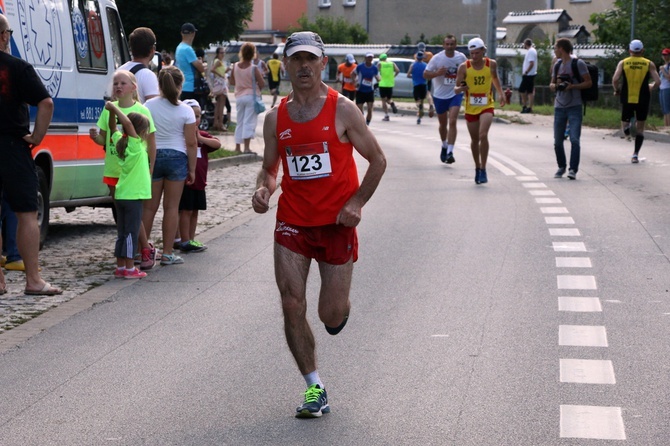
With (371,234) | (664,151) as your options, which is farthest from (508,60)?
Result: (371,234)

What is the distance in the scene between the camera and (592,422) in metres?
6.20

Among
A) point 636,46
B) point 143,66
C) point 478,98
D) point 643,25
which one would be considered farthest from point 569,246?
point 643,25

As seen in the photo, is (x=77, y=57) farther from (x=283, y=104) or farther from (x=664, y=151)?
(x=664, y=151)

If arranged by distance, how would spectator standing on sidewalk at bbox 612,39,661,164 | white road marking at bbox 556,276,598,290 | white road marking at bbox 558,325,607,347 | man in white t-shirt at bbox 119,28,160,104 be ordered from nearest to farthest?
white road marking at bbox 558,325,607,347
white road marking at bbox 556,276,598,290
man in white t-shirt at bbox 119,28,160,104
spectator standing on sidewalk at bbox 612,39,661,164

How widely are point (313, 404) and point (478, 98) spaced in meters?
12.1

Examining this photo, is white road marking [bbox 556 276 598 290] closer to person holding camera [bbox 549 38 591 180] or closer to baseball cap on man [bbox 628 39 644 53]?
person holding camera [bbox 549 38 591 180]

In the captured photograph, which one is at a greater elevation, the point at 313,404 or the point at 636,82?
the point at 636,82

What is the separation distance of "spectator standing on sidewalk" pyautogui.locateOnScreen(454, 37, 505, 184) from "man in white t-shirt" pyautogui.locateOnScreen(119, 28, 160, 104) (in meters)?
6.38

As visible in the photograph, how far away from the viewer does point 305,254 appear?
21.4 feet

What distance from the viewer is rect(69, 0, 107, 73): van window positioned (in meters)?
12.4

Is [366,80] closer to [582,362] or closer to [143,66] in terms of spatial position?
[143,66]

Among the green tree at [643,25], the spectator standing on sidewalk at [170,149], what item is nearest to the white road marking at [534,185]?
the spectator standing on sidewalk at [170,149]

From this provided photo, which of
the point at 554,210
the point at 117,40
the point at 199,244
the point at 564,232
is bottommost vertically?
the point at 554,210

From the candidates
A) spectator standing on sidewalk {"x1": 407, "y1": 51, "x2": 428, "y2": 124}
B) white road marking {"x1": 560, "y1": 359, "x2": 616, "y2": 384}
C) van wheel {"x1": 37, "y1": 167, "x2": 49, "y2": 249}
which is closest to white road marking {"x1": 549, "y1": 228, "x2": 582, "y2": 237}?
van wheel {"x1": 37, "y1": 167, "x2": 49, "y2": 249}
